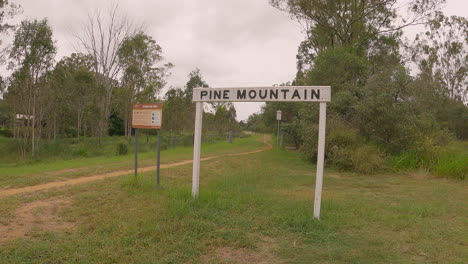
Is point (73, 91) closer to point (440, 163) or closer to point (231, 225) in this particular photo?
point (440, 163)

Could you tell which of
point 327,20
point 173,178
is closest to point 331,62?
point 327,20

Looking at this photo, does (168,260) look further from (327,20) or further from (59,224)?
(327,20)

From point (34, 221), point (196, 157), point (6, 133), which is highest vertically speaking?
point (196, 157)

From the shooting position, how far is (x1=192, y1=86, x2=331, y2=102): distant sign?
6.07 metres

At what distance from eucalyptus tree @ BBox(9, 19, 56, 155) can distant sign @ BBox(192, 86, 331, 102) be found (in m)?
17.5

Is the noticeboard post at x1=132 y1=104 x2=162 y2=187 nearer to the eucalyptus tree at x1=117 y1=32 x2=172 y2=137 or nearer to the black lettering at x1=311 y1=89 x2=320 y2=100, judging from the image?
the black lettering at x1=311 y1=89 x2=320 y2=100

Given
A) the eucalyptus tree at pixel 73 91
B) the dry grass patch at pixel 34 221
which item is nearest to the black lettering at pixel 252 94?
the dry grass patch at pixel 34 221

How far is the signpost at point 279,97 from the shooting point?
6.03m

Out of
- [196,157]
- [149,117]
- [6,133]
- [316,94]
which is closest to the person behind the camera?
[316,94]

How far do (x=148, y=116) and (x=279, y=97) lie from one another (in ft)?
10.3

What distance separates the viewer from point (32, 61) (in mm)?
21062

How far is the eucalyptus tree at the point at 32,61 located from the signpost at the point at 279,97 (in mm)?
17512

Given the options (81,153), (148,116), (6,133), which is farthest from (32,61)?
(6,133)

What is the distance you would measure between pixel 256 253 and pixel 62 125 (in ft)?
122
